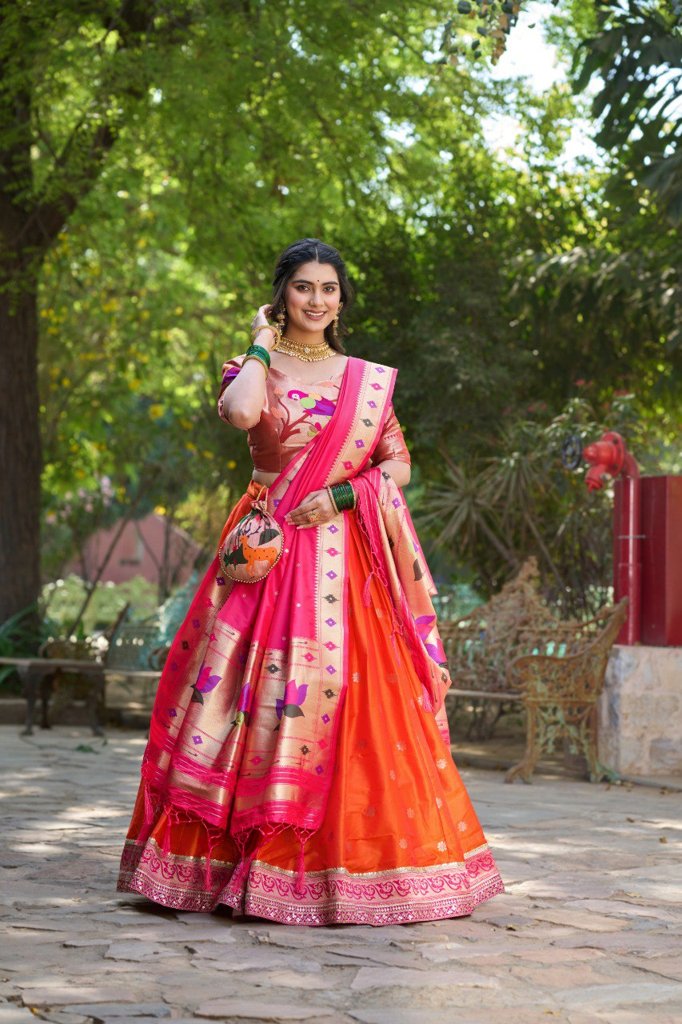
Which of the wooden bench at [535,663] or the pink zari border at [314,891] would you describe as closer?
the pink zari border at [314,891]

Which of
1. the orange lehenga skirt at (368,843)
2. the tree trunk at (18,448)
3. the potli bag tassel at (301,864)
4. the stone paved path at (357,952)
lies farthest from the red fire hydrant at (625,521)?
the tree trunk at (18,448)

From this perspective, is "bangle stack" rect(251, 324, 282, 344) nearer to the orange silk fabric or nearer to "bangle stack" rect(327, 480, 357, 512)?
"bangle stack" rect(327, 480, 357, 512)

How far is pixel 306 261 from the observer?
4211mm

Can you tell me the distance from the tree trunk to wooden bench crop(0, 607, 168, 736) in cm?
71

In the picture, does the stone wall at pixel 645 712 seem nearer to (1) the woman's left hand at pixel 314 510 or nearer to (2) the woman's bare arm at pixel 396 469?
(2) the woman's bare arm at pixel 396 469

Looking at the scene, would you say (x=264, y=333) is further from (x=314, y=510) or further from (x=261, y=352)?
(x=314, y=510)

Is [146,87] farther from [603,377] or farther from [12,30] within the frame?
[603,377]

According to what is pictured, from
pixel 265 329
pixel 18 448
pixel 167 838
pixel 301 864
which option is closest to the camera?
pixel 301 864

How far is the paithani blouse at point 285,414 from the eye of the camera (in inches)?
163

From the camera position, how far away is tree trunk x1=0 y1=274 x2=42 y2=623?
424 inches

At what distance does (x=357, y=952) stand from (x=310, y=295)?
192 centimetres

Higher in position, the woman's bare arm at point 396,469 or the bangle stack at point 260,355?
the bangle stack at point 260,355

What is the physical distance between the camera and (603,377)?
11.3m

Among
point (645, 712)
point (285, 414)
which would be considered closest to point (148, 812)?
point (285, 414)
